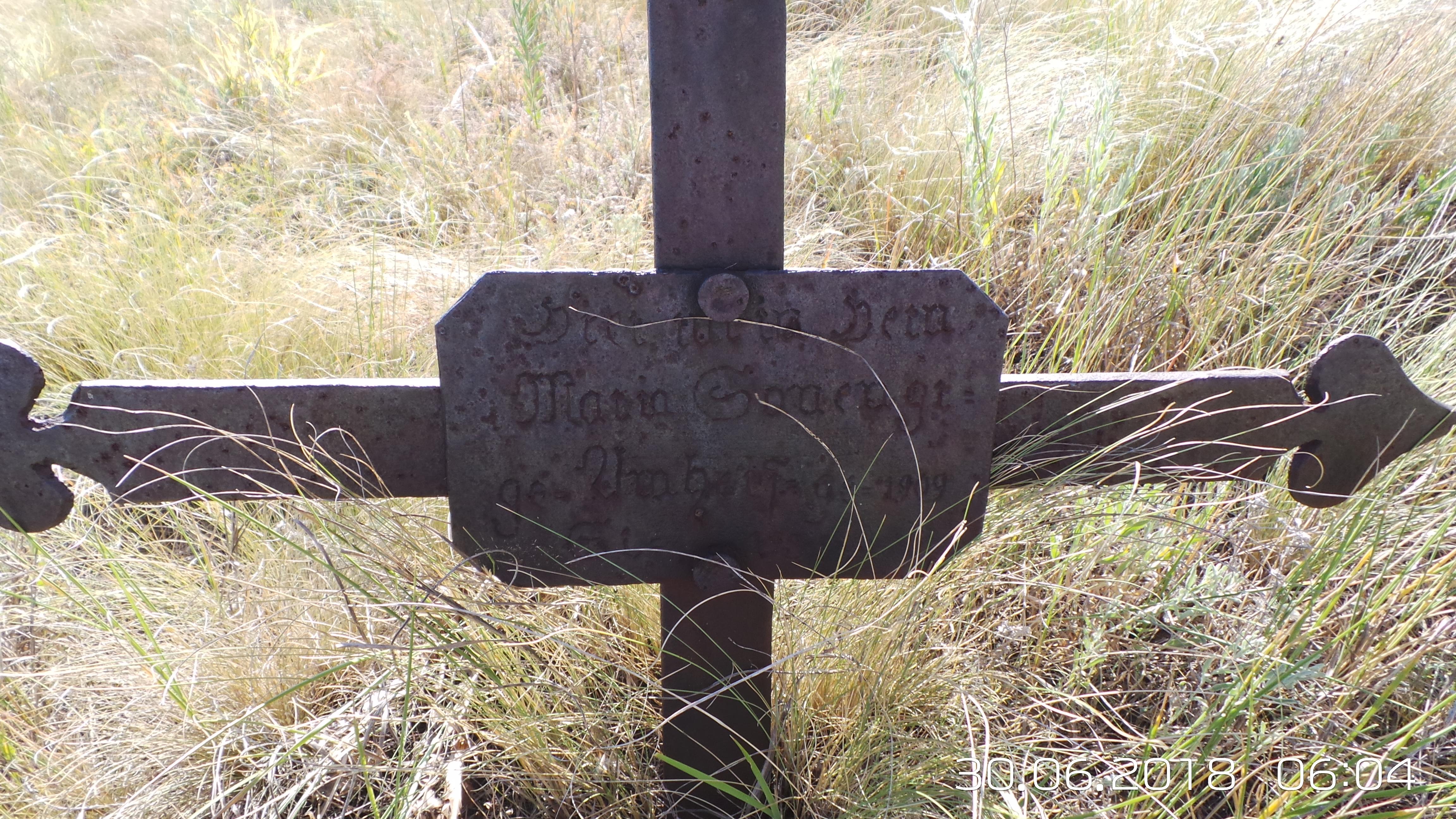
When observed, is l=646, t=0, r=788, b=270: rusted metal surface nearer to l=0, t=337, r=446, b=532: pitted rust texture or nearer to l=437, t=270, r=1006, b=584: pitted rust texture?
l=437, t=270, r=1006, b=584: pitted rust texture

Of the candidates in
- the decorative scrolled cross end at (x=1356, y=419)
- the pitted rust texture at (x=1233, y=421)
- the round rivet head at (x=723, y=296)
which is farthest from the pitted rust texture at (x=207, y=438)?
the decorative scrolled cross end at (x=1356, y=419)

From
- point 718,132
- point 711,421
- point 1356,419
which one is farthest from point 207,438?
point 1356,419

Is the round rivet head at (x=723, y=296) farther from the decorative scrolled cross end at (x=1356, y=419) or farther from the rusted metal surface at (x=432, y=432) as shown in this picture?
the decorative scrolled cross end at (x=1356, y=419)

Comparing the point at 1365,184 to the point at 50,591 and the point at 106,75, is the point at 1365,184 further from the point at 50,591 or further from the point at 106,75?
the point at 106,75

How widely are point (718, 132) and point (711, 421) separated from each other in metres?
0.34

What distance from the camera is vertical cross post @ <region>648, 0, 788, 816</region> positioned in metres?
0.97

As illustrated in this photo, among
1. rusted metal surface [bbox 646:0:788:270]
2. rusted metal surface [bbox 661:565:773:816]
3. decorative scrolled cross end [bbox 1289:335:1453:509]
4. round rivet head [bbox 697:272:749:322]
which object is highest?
rusted metal surface [bbox 646:0:788:270]

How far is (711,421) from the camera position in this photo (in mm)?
1045

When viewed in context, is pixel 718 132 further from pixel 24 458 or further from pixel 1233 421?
pixel 24 458

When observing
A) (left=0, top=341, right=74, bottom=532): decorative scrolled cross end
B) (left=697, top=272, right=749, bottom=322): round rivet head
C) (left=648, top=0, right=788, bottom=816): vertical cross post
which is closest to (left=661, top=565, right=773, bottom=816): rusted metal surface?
(left=648, top=0, right=788, bottom=816): vertical cross post

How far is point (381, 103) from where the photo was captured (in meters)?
3.28

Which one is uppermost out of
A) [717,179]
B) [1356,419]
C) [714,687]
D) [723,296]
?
[717,179]

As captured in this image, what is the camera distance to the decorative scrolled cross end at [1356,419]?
1.10 meters

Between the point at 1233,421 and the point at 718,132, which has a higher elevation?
the point at 718,132
